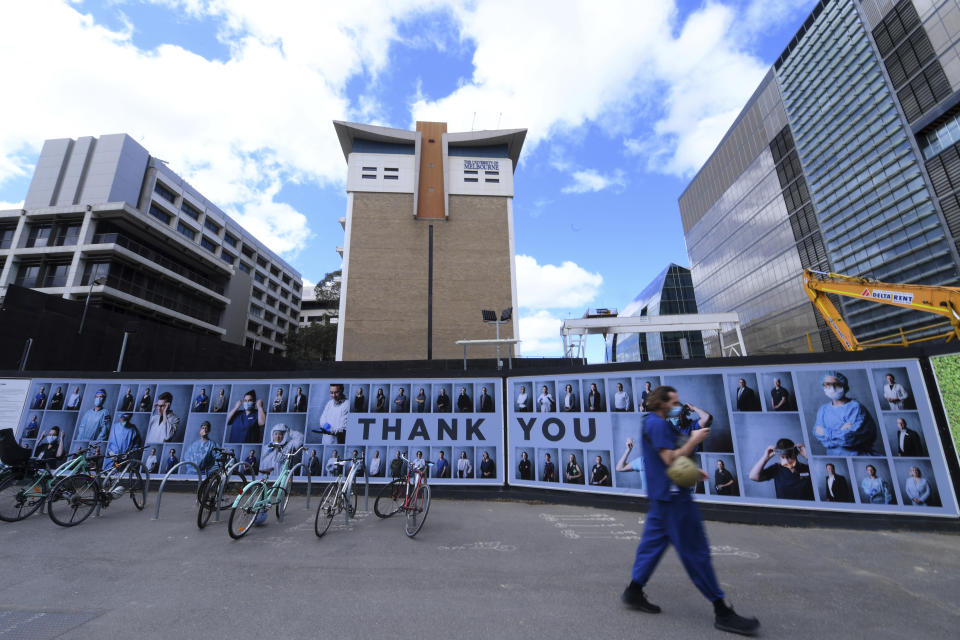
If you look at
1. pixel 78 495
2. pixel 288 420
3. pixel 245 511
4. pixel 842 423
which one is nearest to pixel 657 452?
pixel 842 423

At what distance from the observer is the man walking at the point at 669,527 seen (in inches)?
121

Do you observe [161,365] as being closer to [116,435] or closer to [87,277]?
[116,435]

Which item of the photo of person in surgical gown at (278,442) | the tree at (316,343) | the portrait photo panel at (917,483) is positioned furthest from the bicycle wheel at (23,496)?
the tree at (316,343)

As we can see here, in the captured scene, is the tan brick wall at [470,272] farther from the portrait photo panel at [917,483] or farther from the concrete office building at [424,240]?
the portrait photo panel at [917,483]

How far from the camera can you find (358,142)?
1359 inches

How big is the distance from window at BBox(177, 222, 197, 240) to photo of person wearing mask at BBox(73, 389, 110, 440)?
44.9 meters

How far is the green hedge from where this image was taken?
5852mm

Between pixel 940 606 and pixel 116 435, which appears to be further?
pixel 116 435

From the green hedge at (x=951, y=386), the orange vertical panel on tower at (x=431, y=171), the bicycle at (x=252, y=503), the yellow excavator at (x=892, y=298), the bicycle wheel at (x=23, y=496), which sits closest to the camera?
the bicycle at (x=252, y=503)

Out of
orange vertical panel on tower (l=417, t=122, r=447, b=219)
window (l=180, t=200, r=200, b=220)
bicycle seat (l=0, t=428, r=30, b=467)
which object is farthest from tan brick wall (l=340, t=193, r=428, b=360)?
window (l=180, t=200, r=200, b=220)

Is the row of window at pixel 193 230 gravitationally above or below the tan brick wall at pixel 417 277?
above

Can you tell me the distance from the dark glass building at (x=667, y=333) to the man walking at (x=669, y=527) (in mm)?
50285

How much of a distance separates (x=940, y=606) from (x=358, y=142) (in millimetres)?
38692

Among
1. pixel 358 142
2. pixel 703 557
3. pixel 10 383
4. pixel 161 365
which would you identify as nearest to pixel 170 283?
pixel 358 142
